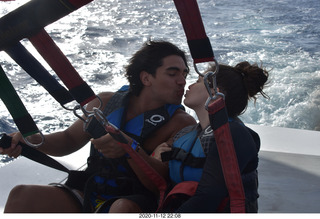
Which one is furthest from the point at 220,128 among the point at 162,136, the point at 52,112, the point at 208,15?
the point at 208,15

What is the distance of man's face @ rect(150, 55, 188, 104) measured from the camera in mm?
1346

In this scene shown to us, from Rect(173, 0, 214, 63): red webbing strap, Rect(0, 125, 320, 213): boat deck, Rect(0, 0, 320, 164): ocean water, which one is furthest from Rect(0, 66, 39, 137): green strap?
Rect(0, 0, 320, 164): ocean water

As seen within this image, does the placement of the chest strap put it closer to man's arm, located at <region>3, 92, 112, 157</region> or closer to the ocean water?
man's arm, located at <region>3, 92, 112, 157</region>

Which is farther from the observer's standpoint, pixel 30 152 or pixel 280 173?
pixel 280 173

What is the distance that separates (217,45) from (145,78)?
5409 millimetres

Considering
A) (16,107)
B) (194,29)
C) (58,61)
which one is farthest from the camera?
(16,107)

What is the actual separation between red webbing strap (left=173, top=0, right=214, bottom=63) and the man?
39 centimetres

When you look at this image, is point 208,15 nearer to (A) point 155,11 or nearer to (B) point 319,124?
(A) point 155,11

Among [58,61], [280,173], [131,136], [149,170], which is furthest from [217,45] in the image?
[58,61]

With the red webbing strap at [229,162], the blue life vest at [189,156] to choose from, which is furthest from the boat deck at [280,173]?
the red webbing strap at [229,162]

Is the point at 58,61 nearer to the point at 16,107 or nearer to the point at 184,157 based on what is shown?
the point at 16,107

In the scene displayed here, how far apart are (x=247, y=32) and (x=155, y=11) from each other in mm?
2947

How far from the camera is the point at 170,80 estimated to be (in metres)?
1.35

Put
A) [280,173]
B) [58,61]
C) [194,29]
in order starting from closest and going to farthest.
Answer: [194,29] < [58,61] < [280,173]
